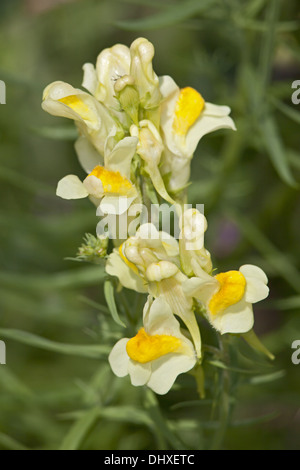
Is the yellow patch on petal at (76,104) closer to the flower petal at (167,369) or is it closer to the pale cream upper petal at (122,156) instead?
the pale cream upper petal at (122,156)

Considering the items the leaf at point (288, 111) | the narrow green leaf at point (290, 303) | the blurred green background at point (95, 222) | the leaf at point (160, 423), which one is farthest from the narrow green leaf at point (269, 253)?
the leaf at point (160, 423)

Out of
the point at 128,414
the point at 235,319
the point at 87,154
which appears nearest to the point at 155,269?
the point at 235,319

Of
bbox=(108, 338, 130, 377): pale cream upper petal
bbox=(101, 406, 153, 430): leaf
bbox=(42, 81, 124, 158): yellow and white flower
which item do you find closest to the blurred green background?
bbox=(101, 406, 153, 430): leaf

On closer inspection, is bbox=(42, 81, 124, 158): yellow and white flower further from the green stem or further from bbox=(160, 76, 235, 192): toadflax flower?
the green stem

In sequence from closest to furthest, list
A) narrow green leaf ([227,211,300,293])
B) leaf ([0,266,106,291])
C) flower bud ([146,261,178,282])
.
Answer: flower bud ([146,261,178,282]), leaf ([0,266,106,291]), narrow green leaf ([227,211,300,293])

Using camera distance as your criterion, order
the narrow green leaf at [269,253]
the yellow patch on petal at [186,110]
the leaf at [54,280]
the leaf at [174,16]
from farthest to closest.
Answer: the narrow green leaf at [269,253]
the leaf at [54,280]
the leaf at [174,16]
the yellow patch on petal at [186,110]
